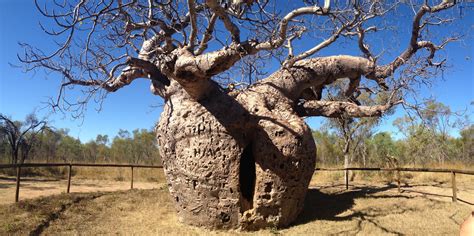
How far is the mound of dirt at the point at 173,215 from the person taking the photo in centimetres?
595

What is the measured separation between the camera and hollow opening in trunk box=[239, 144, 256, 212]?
6390mm

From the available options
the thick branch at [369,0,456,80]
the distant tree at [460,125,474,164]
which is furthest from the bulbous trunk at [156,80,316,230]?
the distant tree at [460,125,474,164]

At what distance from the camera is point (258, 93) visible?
6.91 meters

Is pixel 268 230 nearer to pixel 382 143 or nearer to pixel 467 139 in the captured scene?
pixel 467 139

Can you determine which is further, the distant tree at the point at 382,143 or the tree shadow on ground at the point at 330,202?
the distant tree at the point at 382,143

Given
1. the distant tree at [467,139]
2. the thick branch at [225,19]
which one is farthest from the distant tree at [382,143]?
the thick branch at [225,19]

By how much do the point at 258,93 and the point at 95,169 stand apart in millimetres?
11387

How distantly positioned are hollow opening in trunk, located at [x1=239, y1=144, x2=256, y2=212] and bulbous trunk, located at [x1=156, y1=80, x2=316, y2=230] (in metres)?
0.02

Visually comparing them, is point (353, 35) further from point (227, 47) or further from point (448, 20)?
point (227, 47)

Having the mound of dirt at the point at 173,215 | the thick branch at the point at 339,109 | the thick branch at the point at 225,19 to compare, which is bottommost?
the mound of dirt at the point at 173,215

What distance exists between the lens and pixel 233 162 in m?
6.04

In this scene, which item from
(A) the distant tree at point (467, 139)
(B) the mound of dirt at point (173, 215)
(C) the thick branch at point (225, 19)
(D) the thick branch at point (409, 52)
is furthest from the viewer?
(A) the distant tree at point (467, 139)

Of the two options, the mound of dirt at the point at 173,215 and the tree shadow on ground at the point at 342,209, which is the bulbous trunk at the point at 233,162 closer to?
the mound of dirt at the point at 173,215

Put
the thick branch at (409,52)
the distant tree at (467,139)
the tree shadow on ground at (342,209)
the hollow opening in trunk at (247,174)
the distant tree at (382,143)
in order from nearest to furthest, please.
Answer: the hollow opening in trunk at (247,174) → the tree shadow on ground at (342,209) → the thick branch at (409,52) → the distant tree at (467,139) → the distant tree at (382,143)
